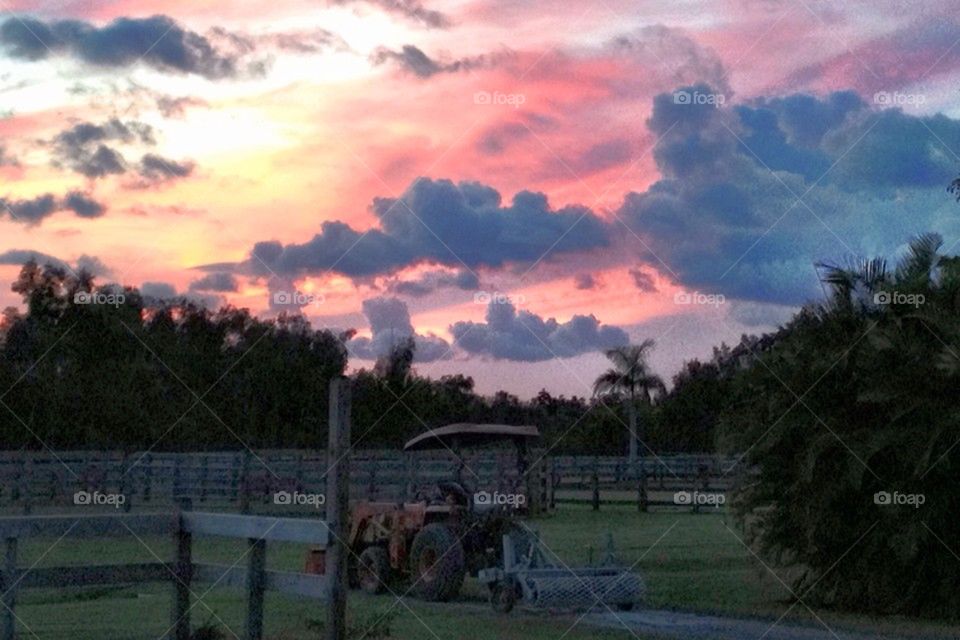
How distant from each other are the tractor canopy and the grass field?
6.14 ft

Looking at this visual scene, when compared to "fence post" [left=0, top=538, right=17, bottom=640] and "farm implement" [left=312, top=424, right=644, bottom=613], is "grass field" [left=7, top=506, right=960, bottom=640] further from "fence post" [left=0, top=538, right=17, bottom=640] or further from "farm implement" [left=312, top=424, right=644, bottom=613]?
"fence post" [left=0, top=538, right=17, bottom=640]

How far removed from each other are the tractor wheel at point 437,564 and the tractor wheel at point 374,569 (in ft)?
2.45

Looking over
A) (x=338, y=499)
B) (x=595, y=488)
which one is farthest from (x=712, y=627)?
(x=595, y=488)

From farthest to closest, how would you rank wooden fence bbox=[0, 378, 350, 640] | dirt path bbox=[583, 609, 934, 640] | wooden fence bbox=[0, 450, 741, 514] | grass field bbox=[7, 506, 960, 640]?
1. wooden fence bbox=[0, 450, 741, 514]
2. dirt path bbox=[583, 609, 934, 640]
3. grass field bbox=[7, 506, 960, 640]
4. wooden fence bbox=[0, 378, 350, 640]

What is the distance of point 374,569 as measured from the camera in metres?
19.3

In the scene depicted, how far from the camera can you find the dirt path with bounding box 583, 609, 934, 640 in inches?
577

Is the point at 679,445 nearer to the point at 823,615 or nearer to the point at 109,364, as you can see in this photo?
the point at 109,364

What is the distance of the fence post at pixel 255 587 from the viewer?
36.0ft

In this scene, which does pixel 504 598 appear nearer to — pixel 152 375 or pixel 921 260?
pixel 921 260

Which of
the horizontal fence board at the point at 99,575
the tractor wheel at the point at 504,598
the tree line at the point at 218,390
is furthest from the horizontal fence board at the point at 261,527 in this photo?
the tree line at the point at 218,390

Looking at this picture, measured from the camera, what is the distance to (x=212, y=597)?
1672 cm

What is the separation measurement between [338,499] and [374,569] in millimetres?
9135

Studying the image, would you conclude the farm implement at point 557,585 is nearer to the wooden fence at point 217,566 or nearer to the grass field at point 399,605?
the grass field at point 399,605

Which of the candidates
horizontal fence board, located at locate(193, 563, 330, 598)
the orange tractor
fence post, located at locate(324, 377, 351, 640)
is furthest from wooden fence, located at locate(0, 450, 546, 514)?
fence post, located at locate(324, 377, 351, 640)
